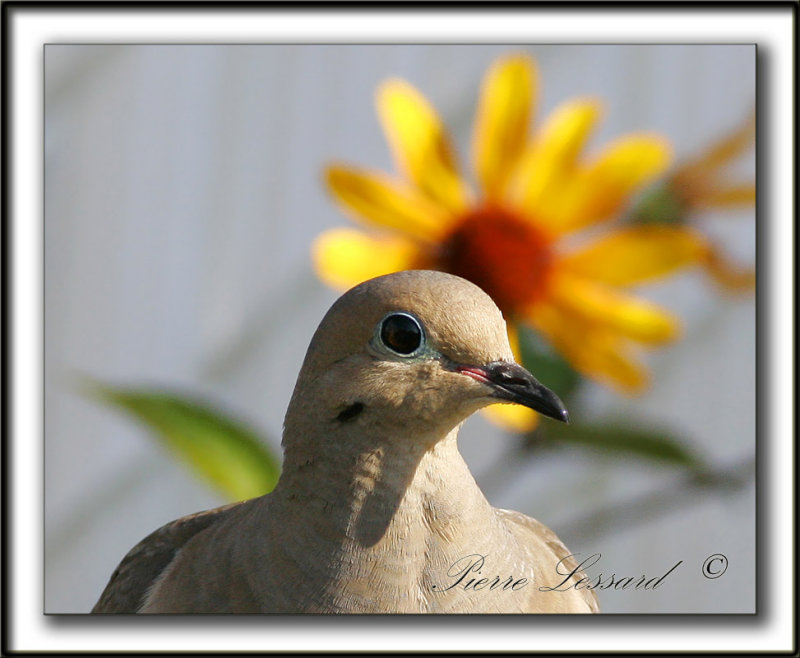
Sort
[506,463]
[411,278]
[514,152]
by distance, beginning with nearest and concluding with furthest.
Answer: [411,278] < [514,152] < [506,463]

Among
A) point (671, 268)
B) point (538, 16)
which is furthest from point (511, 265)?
point (538, 16)

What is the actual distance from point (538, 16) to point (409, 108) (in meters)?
0.19

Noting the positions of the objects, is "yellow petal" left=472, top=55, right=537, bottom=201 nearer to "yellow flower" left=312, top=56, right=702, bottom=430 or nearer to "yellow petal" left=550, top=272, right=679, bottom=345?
"yellow flower" left=312, top=56, right=702, bottom=430

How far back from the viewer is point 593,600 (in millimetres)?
1093

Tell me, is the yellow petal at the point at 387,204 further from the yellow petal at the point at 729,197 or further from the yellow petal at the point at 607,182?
the yellow petal at the point at 729,197

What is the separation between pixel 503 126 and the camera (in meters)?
1.06

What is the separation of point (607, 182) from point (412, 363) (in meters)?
0.40

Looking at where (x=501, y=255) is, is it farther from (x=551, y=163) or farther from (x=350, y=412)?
(x=350, y=412)

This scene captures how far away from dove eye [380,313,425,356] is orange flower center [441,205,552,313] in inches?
11.8

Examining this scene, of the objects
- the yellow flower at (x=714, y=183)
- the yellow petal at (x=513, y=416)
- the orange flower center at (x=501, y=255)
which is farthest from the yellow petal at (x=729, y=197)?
the yellow petal at (x=513, y=416)


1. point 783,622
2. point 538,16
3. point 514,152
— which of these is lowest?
point 783,622

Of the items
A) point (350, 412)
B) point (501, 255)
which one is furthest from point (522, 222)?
point (350, 412)
